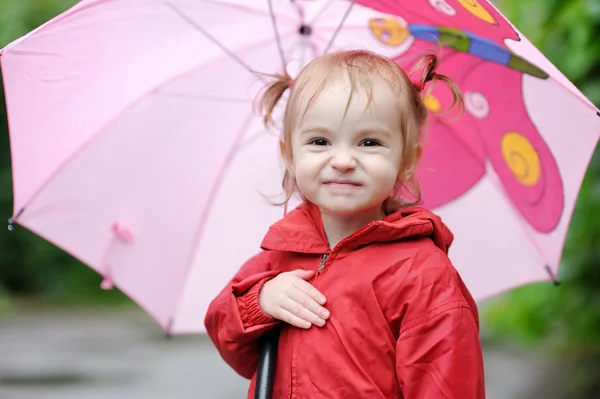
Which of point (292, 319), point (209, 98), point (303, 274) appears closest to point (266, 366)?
point (292, 319)

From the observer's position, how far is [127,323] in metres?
10.3

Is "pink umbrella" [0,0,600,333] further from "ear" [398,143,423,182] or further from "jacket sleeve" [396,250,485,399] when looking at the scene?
"jacket sleeve" [396,250,485,399]

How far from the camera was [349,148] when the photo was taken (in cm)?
200

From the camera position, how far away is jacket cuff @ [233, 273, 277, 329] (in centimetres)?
208

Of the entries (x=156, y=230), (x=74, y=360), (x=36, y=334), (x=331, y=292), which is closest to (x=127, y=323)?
(x=36, y=334)

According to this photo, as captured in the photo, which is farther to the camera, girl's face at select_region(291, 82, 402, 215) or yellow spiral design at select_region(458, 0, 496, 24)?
yellow spiral design at select_region(458, 0, 496, 24)

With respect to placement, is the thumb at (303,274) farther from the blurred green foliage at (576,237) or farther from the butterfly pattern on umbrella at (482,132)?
the blurred green foliage at (576,237)

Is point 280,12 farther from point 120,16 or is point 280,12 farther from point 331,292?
point 331,292

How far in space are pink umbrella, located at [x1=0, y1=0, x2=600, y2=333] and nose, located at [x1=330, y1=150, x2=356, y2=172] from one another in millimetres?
556

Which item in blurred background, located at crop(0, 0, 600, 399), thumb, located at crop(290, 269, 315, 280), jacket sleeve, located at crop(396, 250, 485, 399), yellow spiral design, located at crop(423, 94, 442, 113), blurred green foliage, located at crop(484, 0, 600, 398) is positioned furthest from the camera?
blurred background, located at crop(0, 0, 600, 399)

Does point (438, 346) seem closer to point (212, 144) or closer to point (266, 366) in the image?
point (266, 366)

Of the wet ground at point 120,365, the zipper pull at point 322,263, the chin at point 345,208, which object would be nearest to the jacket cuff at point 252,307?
the zipper pull at point 322,263

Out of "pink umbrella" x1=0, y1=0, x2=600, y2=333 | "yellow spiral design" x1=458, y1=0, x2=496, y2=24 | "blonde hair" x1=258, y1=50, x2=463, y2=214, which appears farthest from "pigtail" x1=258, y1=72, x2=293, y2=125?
"yellow spiral design" x1=458, y1=0, x2=496, y2=24

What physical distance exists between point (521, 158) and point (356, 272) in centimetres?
90
